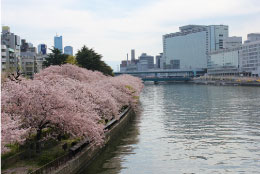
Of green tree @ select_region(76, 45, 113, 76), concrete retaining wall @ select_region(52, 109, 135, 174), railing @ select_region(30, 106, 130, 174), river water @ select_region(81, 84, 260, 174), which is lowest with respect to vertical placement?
river water @ select_region(81, 84, 260, 174)

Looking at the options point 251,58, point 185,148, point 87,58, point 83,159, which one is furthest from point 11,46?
point 251,58

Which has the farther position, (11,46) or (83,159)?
(11,46)

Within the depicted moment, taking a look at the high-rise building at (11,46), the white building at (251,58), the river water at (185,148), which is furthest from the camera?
the white building at (251,58)

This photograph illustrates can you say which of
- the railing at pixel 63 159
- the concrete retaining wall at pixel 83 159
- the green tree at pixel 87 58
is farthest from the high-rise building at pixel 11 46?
the railing at pixel 63 159

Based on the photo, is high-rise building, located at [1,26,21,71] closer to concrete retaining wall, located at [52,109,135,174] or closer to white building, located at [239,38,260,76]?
concrete retaining wall, located at [52,109,135,174]

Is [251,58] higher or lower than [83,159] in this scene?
higher

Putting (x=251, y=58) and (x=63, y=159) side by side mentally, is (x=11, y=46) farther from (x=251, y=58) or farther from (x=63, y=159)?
(x=251, y=58)

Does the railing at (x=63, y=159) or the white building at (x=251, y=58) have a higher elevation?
the white building at (x=251, y=58)

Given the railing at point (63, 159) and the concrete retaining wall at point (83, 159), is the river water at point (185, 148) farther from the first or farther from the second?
the railing at point (63, 159)

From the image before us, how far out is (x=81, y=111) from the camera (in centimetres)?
2441

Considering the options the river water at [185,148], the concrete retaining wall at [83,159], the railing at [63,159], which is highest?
the railing at [63,159]

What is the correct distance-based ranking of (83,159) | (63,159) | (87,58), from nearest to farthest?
(63,159)
(83,159)
(87,58)

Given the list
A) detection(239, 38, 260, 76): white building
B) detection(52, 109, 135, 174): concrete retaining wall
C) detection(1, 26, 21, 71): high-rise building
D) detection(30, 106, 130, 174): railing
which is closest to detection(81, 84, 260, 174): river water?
detection(52, 109, 135, 174): concrete retaining wall

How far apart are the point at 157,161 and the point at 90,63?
66.5 metres
